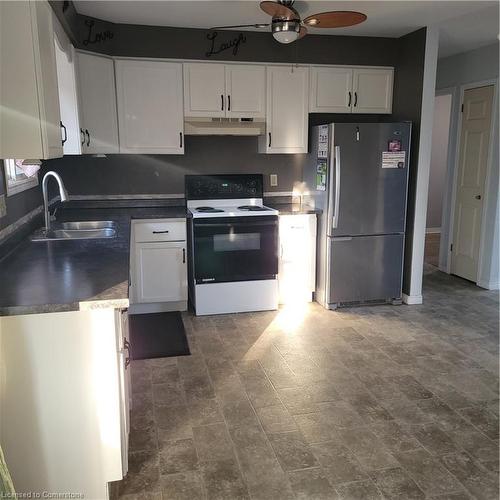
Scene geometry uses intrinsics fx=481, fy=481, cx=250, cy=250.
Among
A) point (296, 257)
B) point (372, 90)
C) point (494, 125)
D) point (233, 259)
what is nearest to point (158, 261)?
point (233, 259)

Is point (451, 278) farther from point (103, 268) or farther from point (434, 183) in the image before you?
point (103, 268)

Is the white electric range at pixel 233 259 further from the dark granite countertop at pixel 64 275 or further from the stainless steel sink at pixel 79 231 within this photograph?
the dark granite countertop at pixel 64 275

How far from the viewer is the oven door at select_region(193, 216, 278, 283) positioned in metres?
3.99

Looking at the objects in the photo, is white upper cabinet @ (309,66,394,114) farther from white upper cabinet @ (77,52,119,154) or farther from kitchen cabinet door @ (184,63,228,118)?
white upper cabinet @ (77,52,119,154)

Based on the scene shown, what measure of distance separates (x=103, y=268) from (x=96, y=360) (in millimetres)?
513

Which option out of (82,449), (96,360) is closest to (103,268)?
(96,360)

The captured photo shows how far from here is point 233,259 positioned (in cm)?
406

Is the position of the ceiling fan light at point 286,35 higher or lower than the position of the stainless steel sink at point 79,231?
higher

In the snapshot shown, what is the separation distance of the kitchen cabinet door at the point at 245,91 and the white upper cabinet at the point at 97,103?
97 cm

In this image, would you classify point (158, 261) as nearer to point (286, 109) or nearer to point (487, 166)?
point (286, 109)

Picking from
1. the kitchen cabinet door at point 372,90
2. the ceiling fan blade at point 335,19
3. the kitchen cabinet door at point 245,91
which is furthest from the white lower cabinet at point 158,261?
the kitchen cabinet door at point 372,90

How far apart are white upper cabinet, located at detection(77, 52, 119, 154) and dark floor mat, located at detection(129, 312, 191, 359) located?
143 centimetres

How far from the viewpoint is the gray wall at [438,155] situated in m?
7.15

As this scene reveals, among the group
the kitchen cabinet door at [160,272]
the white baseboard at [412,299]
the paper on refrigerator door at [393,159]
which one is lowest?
the white baseboard at [412,299]
